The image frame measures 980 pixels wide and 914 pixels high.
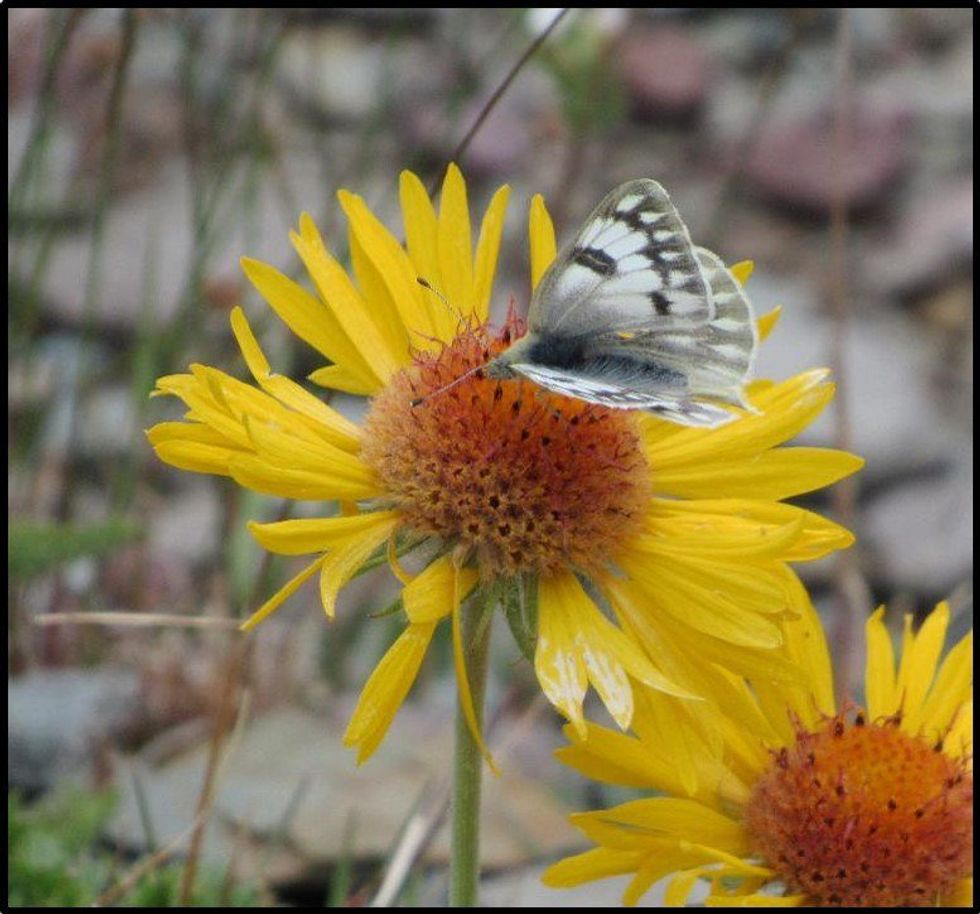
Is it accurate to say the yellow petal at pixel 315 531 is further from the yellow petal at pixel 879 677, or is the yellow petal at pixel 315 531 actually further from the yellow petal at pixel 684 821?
the yellow petal at pixel 879 677

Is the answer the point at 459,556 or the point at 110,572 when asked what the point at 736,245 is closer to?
the point at 110,572

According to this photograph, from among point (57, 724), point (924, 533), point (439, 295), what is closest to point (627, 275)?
point (439, 295)

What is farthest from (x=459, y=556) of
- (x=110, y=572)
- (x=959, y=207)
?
(x=959, y=207)

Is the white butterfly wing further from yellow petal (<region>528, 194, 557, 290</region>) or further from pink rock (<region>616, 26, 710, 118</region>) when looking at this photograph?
pink rock (<region>616, 26, 710, 118</region>)

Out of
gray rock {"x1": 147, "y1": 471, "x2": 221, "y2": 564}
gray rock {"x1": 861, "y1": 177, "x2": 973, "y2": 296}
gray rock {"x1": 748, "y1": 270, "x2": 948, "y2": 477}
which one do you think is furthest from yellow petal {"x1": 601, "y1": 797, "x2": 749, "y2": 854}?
gray rock {"x1": 861, "y1": 177, "x2": 973, "y2": 296}

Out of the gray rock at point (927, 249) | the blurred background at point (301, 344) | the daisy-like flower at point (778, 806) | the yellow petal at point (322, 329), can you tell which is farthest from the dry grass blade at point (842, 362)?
the gray rock at point (927, 249)
